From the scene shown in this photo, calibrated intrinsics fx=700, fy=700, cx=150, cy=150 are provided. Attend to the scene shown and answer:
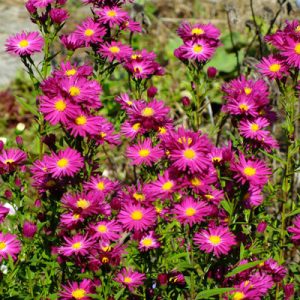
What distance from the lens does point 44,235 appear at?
2.50 m

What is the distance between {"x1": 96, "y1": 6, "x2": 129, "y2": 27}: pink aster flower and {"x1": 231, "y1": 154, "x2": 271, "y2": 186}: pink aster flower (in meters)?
0.87

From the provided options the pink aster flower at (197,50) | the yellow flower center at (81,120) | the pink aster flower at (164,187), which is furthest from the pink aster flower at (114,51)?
the pink aster flower at (164,187)

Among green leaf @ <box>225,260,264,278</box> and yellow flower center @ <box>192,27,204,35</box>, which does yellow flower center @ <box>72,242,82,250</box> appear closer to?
green leaf @ <box>225,260,264,278</box>

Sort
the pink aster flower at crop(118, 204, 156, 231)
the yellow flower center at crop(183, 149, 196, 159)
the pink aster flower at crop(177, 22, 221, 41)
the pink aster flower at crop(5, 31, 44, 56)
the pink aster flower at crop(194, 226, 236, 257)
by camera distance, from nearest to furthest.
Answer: the yellow flower center at crop(183, 149, 196, 159) < the pink aster flower at crop(194, 226, 236, 257) < the pink aster flower at crop(118, 204, 156, 231) < the pink aster flower at crop(5, 31, 44, 56) < the pink aster flower at crop(177, 22, 221, 41)

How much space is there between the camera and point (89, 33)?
2729 millimetres

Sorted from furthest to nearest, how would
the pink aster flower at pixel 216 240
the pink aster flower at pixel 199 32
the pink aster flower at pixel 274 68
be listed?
the pink aster flower at pixel 199 32, the pink aster flower at pixel 274 68, the pink aster flower at pixel 216 240

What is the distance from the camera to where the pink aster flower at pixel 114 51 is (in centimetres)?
274

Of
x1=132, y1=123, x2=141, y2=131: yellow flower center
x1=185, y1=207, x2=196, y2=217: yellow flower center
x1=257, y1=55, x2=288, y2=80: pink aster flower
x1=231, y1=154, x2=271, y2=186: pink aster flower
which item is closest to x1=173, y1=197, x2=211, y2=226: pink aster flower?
x1=185, y1=207, x2=196, y2=217: yellow flower center

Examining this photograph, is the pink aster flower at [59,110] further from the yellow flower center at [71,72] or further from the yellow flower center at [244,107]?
the yellow flower center at [244,107]

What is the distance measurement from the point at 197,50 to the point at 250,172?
29.1 inches

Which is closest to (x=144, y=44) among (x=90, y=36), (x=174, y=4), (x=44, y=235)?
(x=174, y=4)

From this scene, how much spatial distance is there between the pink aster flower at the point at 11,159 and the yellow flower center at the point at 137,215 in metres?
0.51

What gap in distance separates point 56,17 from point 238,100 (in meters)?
0.79

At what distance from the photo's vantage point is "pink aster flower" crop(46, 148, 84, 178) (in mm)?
2211
